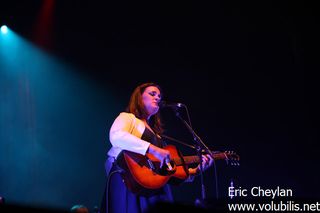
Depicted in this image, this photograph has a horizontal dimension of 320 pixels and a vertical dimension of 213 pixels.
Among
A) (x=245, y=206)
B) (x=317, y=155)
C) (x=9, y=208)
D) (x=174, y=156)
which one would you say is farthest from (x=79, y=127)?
(x=9, y=208)

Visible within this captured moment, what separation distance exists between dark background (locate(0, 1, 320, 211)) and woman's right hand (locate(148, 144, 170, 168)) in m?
3.01

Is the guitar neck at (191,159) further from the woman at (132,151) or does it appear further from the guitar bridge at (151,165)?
the guitar bridge at (151,165)

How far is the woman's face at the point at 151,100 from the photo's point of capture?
5.12 metres

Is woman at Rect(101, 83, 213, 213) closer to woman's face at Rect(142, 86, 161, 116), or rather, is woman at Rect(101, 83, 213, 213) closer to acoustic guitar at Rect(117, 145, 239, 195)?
acoustic guitar at Rect(117, 145, 239, 195)

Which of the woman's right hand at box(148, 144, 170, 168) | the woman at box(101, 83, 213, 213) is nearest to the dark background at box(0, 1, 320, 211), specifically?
the woman at box(101, 83, 213, 213)

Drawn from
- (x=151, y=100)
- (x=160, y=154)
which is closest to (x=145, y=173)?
(x=160, y=154)

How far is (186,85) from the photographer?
Answer: 773 centimetres

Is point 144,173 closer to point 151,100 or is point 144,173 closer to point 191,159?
point 191,159

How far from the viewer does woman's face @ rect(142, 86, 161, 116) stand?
5121mm

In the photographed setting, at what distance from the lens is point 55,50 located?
27.0 feet

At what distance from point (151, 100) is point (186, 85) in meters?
2.68

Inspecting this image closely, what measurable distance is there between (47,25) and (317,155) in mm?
5130

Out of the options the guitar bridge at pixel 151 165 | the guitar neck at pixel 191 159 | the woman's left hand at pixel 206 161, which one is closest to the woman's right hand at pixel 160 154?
the guitar bridge at pixel 151 165

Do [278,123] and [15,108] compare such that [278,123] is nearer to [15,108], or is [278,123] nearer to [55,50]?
[55,50]
